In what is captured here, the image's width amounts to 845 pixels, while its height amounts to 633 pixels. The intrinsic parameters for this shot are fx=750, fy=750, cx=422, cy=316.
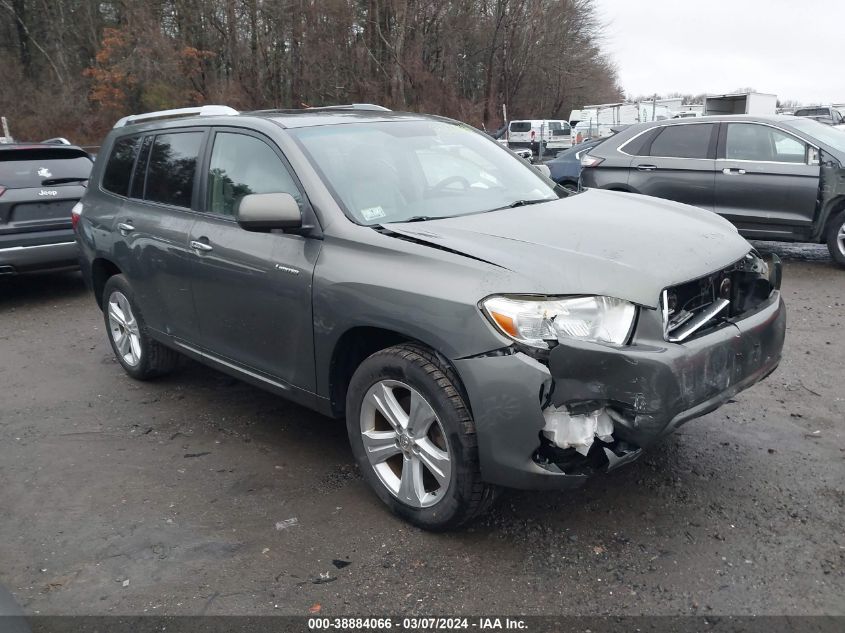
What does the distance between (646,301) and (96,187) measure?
432 centimetres

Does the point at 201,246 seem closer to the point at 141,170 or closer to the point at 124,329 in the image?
the point at 141,170

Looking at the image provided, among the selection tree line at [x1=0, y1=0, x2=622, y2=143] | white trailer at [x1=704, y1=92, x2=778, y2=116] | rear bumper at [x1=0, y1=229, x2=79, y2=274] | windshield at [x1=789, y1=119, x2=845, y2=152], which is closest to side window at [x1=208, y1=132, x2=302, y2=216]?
rear bumper at [x1=0, y1=229, x2=79, y2=274]

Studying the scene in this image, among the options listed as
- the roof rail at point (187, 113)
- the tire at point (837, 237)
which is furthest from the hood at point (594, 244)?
the tire at point (837, 237)

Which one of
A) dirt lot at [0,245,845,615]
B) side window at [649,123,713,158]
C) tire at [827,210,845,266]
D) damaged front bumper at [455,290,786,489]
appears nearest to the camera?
damaged front bumper at [455,290,786,489]

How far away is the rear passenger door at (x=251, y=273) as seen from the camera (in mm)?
3633

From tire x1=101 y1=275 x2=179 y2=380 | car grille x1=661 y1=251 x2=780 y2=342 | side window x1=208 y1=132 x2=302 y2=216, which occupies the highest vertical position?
side window x1=208 y1=132 x2=302 y2=216

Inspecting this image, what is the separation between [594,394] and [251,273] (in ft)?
6.32

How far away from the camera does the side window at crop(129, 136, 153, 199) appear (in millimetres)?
4945

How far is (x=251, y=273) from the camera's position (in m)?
3.84

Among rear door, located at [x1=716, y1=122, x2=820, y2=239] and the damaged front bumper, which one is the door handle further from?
rear door, located at [x1=716, y1=122, x2=820, y2=239]

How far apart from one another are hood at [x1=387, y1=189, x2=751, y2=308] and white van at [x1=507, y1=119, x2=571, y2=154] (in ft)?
93.3

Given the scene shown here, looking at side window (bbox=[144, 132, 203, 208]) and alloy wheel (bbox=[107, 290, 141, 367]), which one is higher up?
side window (bbox=[144, 132, 203, 208])

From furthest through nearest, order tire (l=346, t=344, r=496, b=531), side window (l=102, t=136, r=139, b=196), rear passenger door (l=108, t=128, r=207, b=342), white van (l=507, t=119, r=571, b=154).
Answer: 1. white van (l=507, t=119, r=571, b=154)
2. side window (l=102, t=136, r=139, b=196)
3. rear passenger door (l=108, t=128, r=207, b=342)
4. tire (l=346, t=344, r=496, b=531)

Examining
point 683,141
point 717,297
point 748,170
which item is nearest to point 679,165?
point 683,141
